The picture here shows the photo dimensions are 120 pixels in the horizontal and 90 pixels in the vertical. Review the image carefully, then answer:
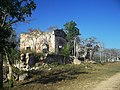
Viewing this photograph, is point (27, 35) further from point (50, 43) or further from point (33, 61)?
point (33, 61)

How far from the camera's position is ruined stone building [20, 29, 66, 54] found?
2298 inches

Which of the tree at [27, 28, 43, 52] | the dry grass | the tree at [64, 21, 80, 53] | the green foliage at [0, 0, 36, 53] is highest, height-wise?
the tree at [64, 21, 80, 53]

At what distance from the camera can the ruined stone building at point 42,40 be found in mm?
58375

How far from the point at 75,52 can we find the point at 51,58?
20.4 m

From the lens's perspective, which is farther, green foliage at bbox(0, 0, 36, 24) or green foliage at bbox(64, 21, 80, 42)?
green foliage at bbox(64, 21, 80, 42)

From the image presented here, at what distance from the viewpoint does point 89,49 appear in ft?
228

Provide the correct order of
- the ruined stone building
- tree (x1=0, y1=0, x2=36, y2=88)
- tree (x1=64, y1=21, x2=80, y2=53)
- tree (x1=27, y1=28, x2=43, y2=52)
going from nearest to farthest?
tree (x1=0, y1=0, x2=36, y2=88) → the ruined stone building → tree (x1=27, y1=28, x2=43, y2=52) → tree (x1=64, y1=21, x2=80, y2=53)

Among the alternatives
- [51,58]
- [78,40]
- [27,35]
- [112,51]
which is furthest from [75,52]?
[112,51]

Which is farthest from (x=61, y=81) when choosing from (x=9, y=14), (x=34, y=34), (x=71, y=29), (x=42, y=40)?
(x=71, y=29)

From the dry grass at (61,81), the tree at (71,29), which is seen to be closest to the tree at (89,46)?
the tree at (71,29)

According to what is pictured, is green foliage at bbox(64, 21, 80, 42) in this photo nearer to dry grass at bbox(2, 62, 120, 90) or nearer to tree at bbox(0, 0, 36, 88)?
dry grass at bbox(2, 62, 120, 90)

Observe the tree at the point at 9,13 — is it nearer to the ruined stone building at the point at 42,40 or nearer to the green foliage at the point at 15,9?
the green foliage at the point at 15,9

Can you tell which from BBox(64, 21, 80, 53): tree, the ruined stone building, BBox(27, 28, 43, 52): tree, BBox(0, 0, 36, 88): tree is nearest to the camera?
BBox(0, 0, 36, 88): tree

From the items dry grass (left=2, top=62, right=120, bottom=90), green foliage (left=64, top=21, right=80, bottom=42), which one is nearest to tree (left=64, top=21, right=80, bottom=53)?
green foliage (left=64, top=21, right=80, bottom=42)
